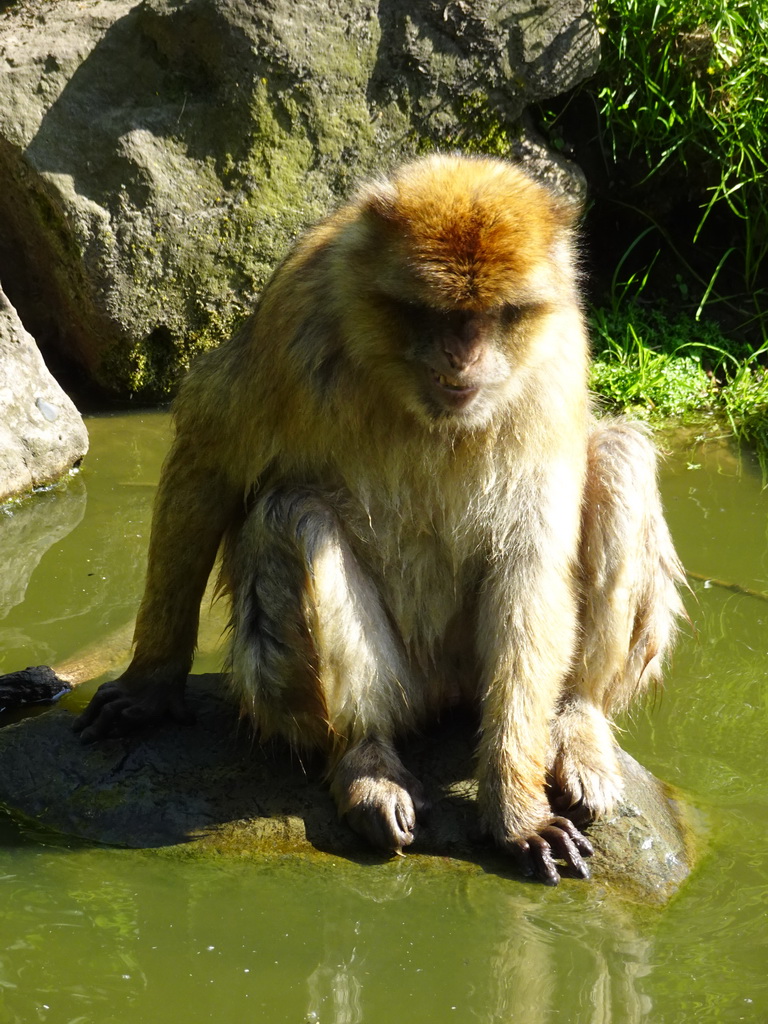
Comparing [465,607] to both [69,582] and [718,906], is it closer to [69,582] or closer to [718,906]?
[718,906]

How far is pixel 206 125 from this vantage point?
8.64 metres

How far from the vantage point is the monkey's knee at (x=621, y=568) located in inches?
179

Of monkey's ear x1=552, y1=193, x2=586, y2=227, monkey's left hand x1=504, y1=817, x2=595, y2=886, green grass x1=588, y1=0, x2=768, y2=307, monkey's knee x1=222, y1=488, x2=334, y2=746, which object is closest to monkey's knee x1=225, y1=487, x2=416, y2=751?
monkey's knee x1=222, y1=488, x2=334, y2=746

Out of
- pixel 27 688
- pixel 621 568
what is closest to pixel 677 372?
pixel 621 568

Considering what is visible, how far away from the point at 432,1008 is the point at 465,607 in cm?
152

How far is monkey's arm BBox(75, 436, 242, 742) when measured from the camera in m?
4.60

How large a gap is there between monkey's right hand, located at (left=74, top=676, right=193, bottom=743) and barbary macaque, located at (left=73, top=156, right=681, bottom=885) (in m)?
0.01

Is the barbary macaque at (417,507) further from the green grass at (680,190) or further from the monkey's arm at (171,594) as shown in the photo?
the green grass at (680,190)

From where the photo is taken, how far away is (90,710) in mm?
4695

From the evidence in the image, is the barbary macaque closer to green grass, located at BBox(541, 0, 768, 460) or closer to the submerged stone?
the submerged stone

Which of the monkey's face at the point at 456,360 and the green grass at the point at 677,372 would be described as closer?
the monkey's face at the point at 456,360

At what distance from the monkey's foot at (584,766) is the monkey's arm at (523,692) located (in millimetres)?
93

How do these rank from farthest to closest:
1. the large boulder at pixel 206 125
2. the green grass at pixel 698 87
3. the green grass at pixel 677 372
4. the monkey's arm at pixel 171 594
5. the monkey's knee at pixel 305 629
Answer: the green grass at pixel 698 87 < the green grass at pixel 677 372 < the large boulder at pixel 206 125 < the monkey's arm at pixel 171 594 < the monkey's knee at pixel 305 629

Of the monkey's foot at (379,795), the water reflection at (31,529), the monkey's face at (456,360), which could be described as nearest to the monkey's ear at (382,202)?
the monkey's face at (456,360)
